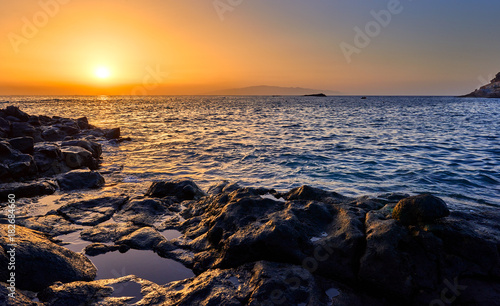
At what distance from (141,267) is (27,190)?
6.94m

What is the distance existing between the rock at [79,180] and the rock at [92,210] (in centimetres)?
259

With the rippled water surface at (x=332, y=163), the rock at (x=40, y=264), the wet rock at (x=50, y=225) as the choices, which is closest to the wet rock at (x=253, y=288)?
the rock at (x=40, y=264)

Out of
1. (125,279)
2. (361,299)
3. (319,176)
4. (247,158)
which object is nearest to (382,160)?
(319,176)

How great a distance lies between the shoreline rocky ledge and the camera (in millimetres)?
4309

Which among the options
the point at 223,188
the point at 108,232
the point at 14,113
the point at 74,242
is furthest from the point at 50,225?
the point at 14,113

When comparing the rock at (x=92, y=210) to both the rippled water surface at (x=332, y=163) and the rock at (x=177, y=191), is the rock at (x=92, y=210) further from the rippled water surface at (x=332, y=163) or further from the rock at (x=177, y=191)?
the rippled water surface at (x=332, y=163)

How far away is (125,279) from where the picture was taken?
16.1 ft

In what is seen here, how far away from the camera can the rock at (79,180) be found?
10.5m

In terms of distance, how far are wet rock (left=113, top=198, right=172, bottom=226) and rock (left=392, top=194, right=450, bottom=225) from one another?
19.8 ft

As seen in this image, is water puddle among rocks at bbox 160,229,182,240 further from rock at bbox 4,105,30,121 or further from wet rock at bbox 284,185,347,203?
rock at bbox 4,105,30,121

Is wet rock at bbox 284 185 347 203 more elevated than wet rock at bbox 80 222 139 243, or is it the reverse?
wet rock at bbox 284 185 347 203

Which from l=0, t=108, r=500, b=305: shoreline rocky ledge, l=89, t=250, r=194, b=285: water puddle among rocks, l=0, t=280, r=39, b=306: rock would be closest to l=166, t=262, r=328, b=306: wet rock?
l=0, t=108, r=500, b=305: shoreline rocky ledge

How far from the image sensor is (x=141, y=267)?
5.39 metres

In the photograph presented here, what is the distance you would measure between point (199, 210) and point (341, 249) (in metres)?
4.45
